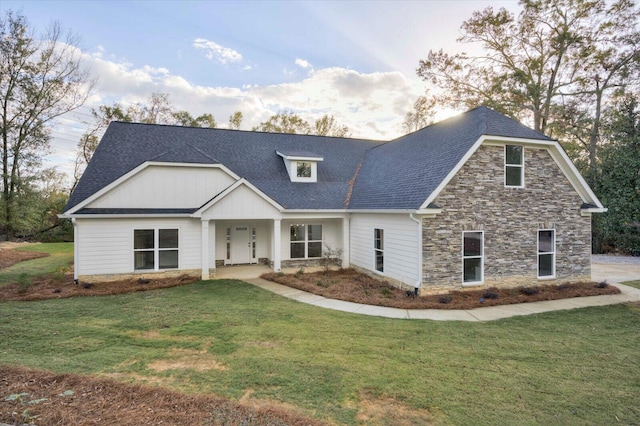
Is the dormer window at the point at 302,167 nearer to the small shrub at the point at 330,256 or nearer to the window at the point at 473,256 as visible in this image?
the small shrub at the point at 330,256

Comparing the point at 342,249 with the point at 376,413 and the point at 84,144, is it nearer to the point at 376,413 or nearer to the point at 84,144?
the point at 376,413

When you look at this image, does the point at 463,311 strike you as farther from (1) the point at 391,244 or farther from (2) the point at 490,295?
Answer: (1) the point at 391,244

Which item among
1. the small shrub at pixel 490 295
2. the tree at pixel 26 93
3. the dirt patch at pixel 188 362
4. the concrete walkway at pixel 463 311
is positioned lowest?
the concrete walkway at pixel 463 311

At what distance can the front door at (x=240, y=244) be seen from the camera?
15.6 metres

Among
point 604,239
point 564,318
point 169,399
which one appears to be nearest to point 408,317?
point 564,318

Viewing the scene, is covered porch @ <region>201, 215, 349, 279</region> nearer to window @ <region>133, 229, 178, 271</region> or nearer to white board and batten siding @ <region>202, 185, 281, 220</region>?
white board and batten siding @ <region>202, 185, 281, 220</region>

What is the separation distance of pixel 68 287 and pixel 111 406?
360 inches

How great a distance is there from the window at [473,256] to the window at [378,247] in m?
3.05

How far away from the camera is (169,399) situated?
4.29 meters

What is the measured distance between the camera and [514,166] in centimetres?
1141

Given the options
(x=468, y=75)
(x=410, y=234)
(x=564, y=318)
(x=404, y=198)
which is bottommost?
(x=564, y=318)

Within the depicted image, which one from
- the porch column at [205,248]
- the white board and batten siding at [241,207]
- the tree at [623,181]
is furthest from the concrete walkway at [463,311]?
the tree at [623,181]

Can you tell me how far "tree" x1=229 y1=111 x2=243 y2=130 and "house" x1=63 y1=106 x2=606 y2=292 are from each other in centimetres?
2089

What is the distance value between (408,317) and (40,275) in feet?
47.3
